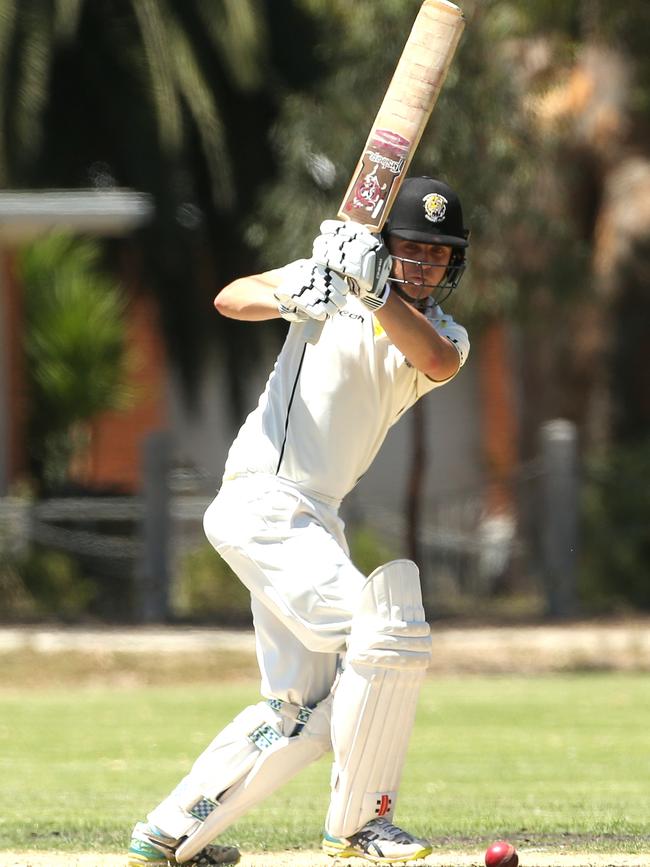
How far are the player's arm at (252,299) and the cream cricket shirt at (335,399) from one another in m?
0.14

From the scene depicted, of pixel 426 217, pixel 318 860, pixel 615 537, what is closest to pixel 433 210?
pixel 426 217

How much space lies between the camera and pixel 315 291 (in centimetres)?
446

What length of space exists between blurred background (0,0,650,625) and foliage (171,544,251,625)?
0.08ft

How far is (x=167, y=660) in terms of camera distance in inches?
500

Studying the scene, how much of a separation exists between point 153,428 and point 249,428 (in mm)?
19045

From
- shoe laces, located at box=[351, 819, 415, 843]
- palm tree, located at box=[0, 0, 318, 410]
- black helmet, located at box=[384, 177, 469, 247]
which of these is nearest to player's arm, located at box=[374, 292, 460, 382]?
black helmet, located at box=[384, 177, 469, 247]

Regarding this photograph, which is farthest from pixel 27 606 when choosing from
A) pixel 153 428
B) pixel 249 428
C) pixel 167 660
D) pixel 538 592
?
pixel 249 428

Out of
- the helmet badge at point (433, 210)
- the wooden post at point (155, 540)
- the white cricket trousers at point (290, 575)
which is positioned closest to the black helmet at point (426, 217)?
the helmet badge at point (433, 210)

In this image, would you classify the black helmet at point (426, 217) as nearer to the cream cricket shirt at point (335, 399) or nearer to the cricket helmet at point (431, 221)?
the cricket helmet at point (431, 221)

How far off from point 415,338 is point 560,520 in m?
10.5

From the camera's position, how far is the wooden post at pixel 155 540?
1442cm

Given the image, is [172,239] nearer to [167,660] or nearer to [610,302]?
[610,302]

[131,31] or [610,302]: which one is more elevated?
[131,31]

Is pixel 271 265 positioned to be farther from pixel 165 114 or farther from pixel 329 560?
pixel 329 560
